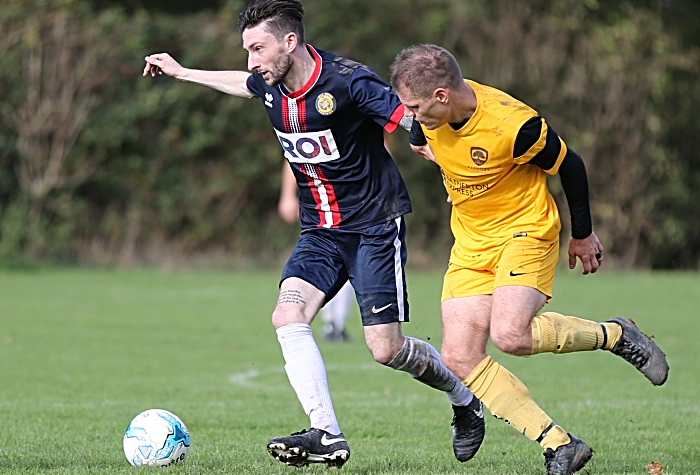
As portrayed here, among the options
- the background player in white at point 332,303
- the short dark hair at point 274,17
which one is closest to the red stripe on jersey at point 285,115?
the short dark hair at point 274,17

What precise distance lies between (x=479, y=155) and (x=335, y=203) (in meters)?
0.90

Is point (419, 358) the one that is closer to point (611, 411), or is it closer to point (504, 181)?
point (504, 181)

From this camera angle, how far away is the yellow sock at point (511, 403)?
4469 mm

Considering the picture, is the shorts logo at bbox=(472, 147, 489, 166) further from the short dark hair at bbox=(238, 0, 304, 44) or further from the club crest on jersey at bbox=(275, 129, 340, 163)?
the short dark hair at bbox=(238, 0, 304, 44)

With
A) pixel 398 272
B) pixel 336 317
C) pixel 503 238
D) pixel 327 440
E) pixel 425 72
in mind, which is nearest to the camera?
pixel 425 72

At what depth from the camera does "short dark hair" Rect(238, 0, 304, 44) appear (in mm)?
4812

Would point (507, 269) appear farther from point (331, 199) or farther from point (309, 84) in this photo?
point (309, 84)

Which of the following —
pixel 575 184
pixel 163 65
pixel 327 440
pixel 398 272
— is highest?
pixel 163 65

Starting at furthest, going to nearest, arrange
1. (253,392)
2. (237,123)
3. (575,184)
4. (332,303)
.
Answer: (237,123), (332,303), (253,392), (575,184)

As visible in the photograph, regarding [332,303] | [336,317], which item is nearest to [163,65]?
[332,303]

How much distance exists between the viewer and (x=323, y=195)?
16.8ft

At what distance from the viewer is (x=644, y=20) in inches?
859

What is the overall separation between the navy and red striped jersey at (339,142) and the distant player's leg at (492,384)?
67 centimetres

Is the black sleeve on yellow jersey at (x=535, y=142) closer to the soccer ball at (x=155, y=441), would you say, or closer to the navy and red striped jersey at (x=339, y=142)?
the navy and red striped jersey at (x=339, y=142)
